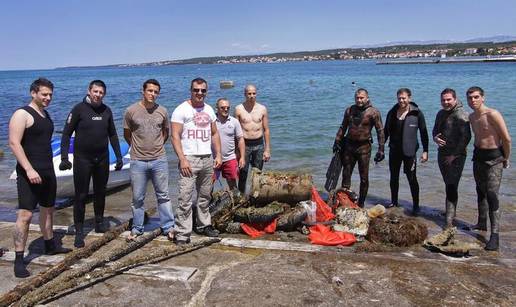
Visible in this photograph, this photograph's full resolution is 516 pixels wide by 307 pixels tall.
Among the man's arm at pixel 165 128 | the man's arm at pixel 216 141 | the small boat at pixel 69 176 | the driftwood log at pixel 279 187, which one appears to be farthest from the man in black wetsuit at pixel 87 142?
the small boat at pixel 69 176

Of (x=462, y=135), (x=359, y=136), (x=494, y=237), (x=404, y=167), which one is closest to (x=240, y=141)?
(x=359, y=136)

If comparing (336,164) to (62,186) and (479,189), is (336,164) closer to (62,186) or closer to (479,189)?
(479,189)

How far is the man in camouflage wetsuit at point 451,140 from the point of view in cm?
636

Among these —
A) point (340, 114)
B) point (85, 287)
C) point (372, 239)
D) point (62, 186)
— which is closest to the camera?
point (85, 287)

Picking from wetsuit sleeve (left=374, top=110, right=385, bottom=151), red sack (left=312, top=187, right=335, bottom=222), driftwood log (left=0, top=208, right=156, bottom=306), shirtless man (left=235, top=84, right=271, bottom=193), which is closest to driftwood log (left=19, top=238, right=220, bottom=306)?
driftwood log (left=0, top=208, right=156, bottom=306)

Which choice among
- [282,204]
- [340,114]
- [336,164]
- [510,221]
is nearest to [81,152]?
[282,204]

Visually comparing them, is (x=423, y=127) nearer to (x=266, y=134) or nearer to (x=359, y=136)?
(x=359, y=136)

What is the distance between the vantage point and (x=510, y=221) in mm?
7324

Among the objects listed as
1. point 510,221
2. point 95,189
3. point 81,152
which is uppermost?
point 81,152

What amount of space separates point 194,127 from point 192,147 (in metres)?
0.25

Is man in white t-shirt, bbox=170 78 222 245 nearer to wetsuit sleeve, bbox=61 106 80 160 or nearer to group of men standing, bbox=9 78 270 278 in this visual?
group of men standing, bbox=9 78 270 278

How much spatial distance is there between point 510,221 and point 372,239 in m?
3.10

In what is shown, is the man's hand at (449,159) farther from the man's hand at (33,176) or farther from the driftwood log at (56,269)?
the man's hand at (33,176)

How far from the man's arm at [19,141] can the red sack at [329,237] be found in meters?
3.32
